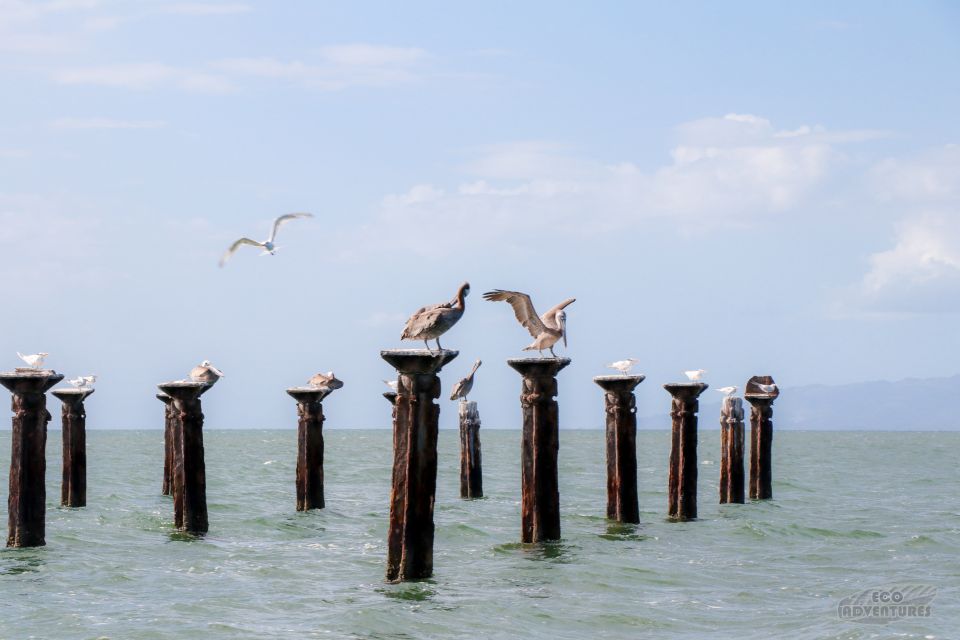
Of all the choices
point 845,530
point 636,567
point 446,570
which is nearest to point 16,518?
point 446,570

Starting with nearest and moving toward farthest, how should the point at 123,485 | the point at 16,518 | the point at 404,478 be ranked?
the point at 404,478 < the point at 16,518 < the point at 123,485

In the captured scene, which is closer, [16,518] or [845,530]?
[16,518]

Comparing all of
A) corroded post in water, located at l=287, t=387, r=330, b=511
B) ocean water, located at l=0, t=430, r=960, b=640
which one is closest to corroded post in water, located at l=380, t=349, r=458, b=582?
ocean water, located at l=0, t=430, r=960, b=640

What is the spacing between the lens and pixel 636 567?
16.7 metres

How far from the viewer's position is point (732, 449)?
24.0 metres

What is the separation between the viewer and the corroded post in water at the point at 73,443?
927 inches

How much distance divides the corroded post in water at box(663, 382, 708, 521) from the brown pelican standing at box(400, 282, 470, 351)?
701cm

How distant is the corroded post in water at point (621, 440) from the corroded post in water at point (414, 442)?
206 inches

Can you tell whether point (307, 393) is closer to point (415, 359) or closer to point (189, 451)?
point (189, 451)

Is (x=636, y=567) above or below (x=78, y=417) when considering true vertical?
below

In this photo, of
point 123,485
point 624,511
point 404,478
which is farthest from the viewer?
Answer: point 123,485

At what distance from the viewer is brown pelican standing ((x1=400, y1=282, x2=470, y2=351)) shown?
543 inches

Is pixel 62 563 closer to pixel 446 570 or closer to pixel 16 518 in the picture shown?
pixel 16 518

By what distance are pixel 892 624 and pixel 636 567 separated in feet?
12.3
